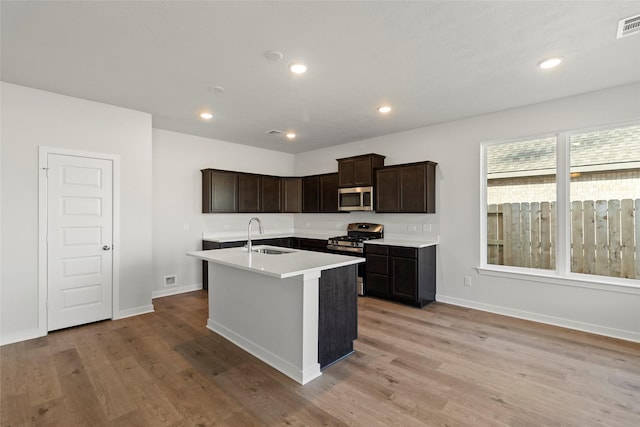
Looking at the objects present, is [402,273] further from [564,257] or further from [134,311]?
[134,311]

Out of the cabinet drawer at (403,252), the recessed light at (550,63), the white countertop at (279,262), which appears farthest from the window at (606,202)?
the white countertop at (279,262)

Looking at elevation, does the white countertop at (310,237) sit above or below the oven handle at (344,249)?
above

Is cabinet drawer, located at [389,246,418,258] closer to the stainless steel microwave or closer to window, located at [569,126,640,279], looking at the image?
the stainless steel microwave

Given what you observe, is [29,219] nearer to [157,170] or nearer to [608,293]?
[157,170]

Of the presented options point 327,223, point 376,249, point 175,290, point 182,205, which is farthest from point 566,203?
point 175,290

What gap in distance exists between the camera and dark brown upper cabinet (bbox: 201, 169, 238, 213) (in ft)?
17.1

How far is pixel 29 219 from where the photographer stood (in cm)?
319

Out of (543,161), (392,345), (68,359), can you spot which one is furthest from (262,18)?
(543,161)

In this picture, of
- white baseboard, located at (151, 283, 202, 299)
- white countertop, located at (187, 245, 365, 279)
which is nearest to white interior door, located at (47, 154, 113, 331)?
white baseboard, located at (151, 283, 202, 299)

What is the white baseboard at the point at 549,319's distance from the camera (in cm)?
316

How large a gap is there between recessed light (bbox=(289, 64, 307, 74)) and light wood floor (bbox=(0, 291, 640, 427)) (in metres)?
2.69

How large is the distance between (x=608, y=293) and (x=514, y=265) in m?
0.95

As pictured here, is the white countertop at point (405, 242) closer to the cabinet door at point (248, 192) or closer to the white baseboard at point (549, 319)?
the white baseboard at point (549, 319)

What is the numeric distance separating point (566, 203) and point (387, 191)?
7.43 feet
